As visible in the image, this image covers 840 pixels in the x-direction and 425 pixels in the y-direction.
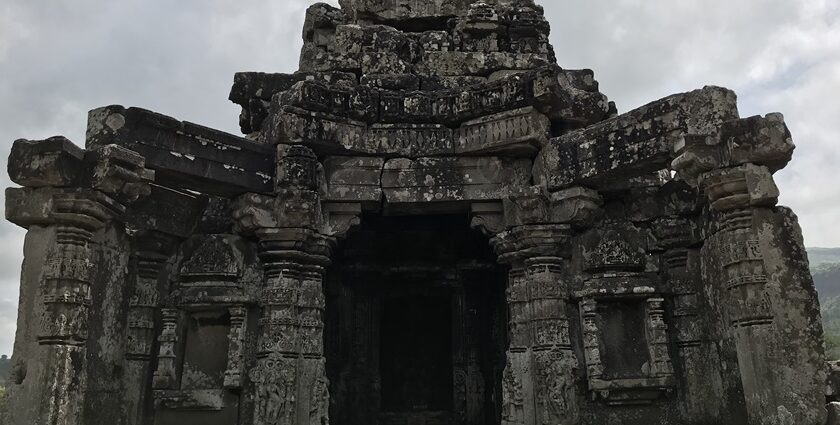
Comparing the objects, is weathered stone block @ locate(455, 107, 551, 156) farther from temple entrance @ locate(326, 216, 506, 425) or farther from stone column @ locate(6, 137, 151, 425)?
stone column @ locate(6, 137, 151, 425)

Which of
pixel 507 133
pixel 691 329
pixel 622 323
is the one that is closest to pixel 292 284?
pixel 507 133

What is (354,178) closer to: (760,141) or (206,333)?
(206,333)

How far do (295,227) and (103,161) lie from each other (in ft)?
6.65

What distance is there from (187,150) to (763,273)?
559cm

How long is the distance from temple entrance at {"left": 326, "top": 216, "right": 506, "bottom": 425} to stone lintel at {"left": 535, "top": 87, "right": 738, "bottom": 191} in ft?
10.1

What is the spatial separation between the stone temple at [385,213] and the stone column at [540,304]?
0.02 metres

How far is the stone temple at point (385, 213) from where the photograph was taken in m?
5.59

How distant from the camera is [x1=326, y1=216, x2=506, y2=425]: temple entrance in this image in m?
9.28

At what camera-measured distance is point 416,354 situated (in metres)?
9.94

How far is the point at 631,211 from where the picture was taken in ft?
23.8

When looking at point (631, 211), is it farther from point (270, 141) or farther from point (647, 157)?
point (270, 141)

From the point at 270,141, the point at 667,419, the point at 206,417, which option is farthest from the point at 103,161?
the point at 667,419

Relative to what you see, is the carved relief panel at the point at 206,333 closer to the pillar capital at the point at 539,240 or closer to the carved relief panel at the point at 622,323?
the pillar capital at the point at 539,240

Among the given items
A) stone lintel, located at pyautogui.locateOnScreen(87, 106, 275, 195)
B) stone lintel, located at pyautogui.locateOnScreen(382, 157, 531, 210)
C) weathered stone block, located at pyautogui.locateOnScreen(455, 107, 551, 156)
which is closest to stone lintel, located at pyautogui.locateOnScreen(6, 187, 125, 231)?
stone lintel, located at pyautogui.locateOnScreen(87, 106, 275, 195)
